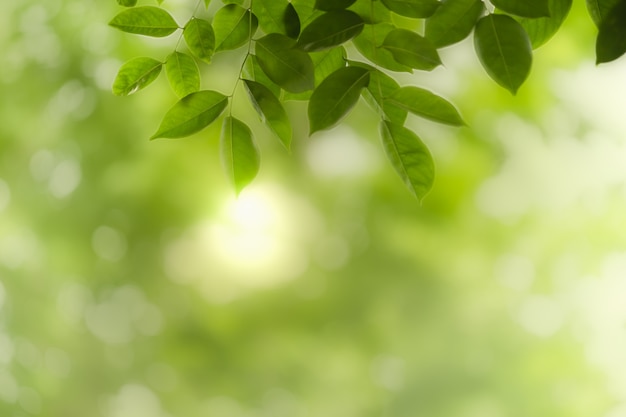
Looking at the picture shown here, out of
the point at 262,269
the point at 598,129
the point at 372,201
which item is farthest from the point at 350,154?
the point at 598,129

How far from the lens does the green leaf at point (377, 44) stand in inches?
19.1

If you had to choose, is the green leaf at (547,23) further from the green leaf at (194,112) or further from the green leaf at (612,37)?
the green leaf at (194,112)

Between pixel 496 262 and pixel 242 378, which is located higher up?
pixel 496 262

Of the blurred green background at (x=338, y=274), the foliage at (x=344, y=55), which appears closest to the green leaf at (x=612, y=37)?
the foliage at (x=344, y=55)

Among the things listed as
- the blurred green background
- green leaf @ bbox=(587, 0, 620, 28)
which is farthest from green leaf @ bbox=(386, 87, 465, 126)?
the blurred green background

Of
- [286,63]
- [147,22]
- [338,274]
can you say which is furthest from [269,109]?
[338,274]

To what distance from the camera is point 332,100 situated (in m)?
0.43

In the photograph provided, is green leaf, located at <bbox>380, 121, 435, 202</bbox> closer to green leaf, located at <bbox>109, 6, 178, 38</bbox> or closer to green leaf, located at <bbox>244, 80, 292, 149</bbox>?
green leaf, located at <bbox>244, 80, 292, 149</bbox>

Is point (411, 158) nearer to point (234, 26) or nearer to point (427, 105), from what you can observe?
point (427, 105)

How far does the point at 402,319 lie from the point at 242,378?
79 cm

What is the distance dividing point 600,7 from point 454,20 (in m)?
0.09

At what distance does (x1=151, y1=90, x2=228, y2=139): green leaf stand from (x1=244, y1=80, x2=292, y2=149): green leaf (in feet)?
0.12

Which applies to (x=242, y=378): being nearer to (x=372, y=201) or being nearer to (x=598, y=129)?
(x=372, y=201)

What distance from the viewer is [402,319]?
3252 mm
